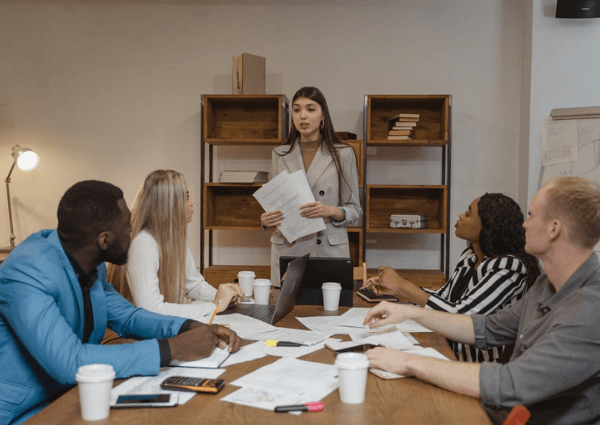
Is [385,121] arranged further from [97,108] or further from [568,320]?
[568,320]

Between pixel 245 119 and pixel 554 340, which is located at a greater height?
pixel 245 119

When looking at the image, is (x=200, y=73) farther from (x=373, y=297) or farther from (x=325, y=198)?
(x=373, y=297)

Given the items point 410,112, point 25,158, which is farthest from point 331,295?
point 25,158

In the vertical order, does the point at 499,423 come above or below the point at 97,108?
below

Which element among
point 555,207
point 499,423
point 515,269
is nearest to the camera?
point 555,207

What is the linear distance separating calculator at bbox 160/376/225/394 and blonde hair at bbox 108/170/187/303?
3.15ft

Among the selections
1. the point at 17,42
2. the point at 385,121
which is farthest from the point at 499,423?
the point at 17,42

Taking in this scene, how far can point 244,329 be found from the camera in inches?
67.3

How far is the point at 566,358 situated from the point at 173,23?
4.12m

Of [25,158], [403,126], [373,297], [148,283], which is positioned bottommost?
[373,297]

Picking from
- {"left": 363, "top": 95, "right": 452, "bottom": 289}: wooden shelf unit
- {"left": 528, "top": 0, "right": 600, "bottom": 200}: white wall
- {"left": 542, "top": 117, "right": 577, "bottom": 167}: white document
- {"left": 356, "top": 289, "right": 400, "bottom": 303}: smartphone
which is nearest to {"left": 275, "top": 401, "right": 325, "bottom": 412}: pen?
{"left": 356, "top": 289, "right": 400, "bottom": 303}: smartphone

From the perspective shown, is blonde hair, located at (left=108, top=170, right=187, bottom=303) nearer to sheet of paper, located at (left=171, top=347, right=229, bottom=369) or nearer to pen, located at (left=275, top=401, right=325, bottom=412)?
sheet of paper, located at (left=171, top=347, right=229, bottom=369)

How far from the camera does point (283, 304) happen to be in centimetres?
186

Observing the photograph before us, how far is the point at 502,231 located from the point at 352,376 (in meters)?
1.22
